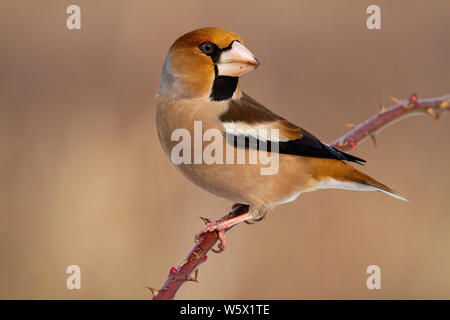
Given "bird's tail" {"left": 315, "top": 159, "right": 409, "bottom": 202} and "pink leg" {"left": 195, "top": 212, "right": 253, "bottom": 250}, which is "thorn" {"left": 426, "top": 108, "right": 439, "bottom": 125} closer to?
"bird's tail" {"left": 315, "top": 159, "right": 409, "bottom": 202}

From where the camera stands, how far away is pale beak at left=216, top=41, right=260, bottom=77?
3.44ft

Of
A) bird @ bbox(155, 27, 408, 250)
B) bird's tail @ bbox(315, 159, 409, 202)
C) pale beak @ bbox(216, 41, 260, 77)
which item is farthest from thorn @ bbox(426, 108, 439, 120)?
pale beak @ bbox(216, 41, 260, 77)

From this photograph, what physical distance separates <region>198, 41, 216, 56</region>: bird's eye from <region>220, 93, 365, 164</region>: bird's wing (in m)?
0.14

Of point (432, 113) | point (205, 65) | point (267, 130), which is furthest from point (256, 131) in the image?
point (432, 113)

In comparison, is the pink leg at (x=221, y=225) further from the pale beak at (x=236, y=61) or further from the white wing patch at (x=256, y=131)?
the pale beak at (x=236, y=61)

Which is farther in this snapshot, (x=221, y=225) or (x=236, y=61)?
(x=221, y=225)

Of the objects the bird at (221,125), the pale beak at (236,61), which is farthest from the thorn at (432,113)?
the pale beak at (236,61)

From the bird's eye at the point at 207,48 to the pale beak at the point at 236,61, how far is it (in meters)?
0.03

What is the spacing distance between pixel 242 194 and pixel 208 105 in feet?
0.75

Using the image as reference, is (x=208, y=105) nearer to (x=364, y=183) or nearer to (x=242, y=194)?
(x=242, y=194)

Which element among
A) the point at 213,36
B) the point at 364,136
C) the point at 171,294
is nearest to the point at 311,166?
the point at 364,136

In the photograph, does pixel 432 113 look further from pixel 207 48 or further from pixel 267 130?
pixel 207 48

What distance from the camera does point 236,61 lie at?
3.54 ft

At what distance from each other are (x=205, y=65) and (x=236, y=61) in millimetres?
112
